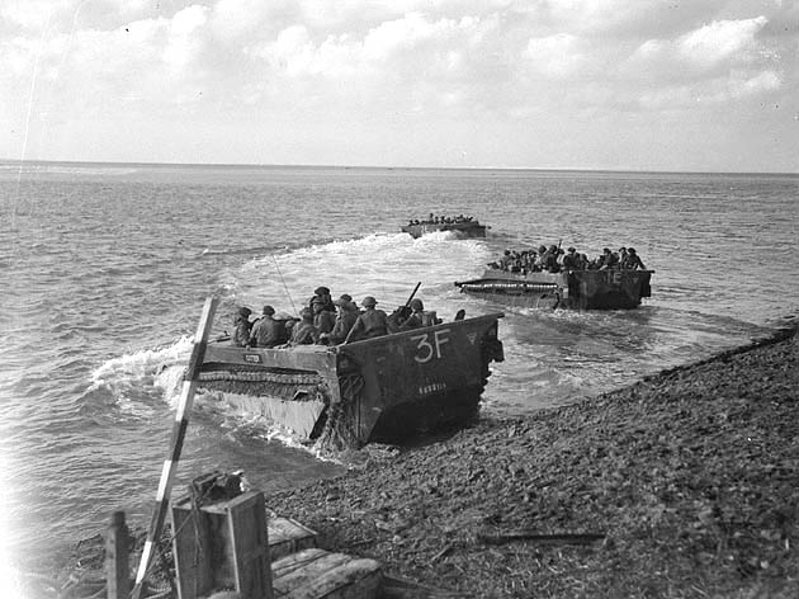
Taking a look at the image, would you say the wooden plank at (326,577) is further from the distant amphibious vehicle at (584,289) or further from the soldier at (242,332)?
the distant amphibious vehicle at (584,289)

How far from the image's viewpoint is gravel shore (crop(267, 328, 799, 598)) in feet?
19.6

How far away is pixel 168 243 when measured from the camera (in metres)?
42.5

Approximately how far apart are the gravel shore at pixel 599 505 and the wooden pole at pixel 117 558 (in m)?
2.13

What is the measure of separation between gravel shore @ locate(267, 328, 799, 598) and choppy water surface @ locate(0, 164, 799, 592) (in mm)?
2668

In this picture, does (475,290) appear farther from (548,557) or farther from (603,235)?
(603,235)

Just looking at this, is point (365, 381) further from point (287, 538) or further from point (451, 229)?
point (451, 229)

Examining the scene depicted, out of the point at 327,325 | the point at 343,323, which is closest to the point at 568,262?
the point at 327,325

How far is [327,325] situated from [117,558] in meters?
7.79

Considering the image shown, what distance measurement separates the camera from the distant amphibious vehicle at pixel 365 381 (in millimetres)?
10992

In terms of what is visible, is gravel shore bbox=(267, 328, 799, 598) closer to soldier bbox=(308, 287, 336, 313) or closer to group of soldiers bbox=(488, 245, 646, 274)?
soldier bbox=(308, 287, 336, 313)

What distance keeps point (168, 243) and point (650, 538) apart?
38.8m

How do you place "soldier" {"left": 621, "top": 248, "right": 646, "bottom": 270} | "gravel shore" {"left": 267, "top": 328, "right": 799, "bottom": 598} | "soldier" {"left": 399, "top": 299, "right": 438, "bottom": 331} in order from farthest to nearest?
"soldier" {"left": 621, "top": 248, "right": 646, "bottom": 270} → "soldier" {"left": 399, "top": 299, "right": 438, "bottom": 331} → "gravel shore" {"left": 267, "top": 328, "right": 799, "bottom": 598}

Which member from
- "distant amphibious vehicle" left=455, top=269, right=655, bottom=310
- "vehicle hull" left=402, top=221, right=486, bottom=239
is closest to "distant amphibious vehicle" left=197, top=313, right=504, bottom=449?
"distant amphibious vehicle" left=455, top=269, right=655, bottom=310

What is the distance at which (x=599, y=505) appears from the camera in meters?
7.08
